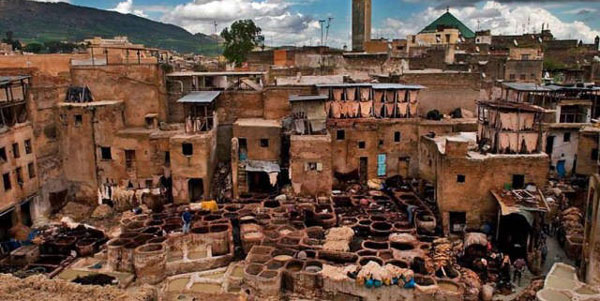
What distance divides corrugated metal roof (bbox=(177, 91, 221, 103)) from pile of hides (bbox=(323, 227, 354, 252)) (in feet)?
35.2

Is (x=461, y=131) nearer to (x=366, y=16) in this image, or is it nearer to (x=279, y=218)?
(x=279, y=218)

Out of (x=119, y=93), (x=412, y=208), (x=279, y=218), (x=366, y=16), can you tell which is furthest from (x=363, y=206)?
(x=366, y=16)

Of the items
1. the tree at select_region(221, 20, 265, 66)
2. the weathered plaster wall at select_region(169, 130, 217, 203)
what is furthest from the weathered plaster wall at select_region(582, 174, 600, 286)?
the tree at select_region(221, 20, 265, 66)

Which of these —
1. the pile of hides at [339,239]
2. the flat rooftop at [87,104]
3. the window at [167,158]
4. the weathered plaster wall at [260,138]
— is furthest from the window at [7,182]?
the pile of hides at [339,239]

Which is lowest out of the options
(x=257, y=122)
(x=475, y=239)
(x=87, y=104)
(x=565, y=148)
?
(x=475, y=239)

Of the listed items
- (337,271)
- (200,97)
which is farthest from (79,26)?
(337,271)

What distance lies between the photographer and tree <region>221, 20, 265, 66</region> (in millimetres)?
53719

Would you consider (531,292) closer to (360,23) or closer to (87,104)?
(87,104)

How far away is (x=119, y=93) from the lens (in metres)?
30.7

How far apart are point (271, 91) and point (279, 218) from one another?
9.82 metres

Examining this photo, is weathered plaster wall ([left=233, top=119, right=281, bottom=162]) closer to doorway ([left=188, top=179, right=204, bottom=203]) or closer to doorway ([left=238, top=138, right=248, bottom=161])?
doorway ([left=238, top=138, right=248, bottom=161])

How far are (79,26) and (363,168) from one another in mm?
107294

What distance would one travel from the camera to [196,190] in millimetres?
28625

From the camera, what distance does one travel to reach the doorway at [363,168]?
2911 cm
